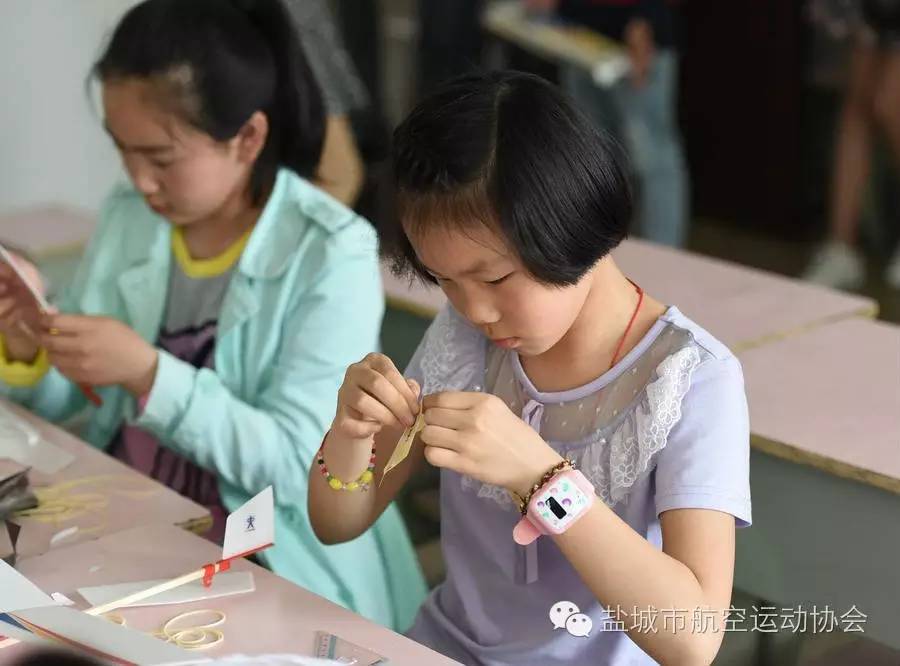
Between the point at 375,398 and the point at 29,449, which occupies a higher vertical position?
the point at 375,398

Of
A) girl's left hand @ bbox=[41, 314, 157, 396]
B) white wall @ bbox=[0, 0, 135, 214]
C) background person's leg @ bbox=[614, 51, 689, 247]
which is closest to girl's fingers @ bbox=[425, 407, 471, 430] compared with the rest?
girl's left hand @ bbox=[41, 314, 157, 396]

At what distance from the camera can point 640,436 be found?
1277 mm

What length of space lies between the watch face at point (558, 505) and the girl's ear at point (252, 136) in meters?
0.84

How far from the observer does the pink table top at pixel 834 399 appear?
1.60 m

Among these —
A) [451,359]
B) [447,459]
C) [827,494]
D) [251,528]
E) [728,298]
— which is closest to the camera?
[447,459]

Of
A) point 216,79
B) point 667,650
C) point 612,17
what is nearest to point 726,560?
point 667,650

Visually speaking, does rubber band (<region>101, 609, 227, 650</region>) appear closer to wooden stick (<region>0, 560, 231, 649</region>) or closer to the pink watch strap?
wooden stick (<region>0, 560, 231, 649</region>)

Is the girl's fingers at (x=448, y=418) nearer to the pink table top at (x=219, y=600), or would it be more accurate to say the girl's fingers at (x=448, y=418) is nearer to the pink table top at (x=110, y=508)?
the pink table top at (x=219, y=600)

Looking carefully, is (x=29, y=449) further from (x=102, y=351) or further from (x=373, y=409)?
(x=373, y=409)

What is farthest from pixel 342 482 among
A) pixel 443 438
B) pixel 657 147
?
pixel 657 147

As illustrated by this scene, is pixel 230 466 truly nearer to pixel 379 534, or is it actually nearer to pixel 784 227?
pixel 379 534

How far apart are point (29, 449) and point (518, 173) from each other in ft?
2.72

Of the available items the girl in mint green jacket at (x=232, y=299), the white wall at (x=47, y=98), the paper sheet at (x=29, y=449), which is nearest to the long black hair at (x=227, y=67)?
the girl in mint green jacket at (x=232, y=299)

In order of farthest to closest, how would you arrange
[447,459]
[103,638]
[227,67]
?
[227,67] < [447,459] < [103,638]
